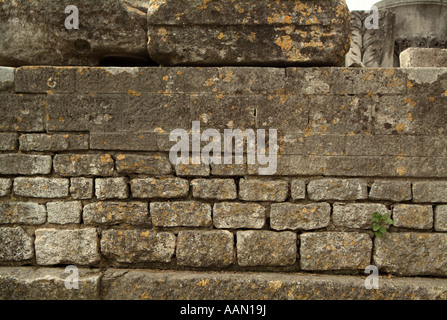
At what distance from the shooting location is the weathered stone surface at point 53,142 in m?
2.78

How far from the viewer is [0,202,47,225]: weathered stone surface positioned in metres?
2.80

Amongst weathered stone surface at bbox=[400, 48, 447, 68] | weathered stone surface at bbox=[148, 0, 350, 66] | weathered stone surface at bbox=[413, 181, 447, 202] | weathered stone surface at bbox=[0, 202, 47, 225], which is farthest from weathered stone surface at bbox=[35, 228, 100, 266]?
weathered stone surface at bbox=[400, 48, 447, 68]

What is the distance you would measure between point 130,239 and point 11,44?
1.92 meters

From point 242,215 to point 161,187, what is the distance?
68 centimetres

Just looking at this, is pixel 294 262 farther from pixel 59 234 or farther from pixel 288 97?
pixel 59 234

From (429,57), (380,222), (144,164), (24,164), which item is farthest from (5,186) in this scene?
(429,57)

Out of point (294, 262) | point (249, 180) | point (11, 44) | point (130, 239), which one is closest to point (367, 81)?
point (249, 180)

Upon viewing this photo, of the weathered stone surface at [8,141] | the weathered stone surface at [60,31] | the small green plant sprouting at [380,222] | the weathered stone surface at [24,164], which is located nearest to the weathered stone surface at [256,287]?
the small green plant sprouting at [380,222]

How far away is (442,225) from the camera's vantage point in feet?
8.82

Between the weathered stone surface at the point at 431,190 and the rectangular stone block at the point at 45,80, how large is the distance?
2817 mm

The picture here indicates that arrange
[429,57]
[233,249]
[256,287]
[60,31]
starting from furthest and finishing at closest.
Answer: [429,57] < [60,31] < [233,249] < [256,287]

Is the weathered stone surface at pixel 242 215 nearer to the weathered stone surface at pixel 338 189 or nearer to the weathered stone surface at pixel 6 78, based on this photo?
the weathered stone surface at pixel 338 189

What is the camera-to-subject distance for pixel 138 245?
277cm

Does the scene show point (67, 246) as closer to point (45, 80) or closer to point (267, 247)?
point (45, 80)
